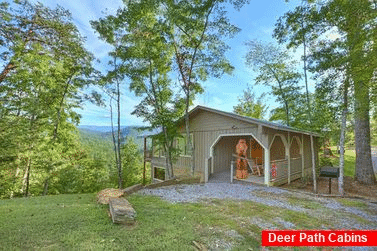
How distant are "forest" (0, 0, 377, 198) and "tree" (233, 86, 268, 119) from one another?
8.21 m

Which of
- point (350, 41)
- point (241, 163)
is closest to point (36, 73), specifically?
point (241, 163)

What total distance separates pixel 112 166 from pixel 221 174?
1285cm

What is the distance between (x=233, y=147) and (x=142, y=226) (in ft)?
35.2

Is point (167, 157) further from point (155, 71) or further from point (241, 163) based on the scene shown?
point (155, 71)

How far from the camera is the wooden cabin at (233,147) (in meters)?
9.30

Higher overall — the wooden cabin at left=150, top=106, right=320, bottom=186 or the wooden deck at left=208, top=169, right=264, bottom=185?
the wooden cabin at left=150, top=106, right=320, bottom=186

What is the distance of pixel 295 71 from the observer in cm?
1484

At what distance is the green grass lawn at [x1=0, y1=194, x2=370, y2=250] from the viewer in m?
2.96

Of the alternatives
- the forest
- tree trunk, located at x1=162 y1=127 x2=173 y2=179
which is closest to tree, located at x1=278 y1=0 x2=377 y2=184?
the forest

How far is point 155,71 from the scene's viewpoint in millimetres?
12266

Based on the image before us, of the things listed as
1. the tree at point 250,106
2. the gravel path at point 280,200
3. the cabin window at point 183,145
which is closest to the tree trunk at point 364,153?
the gravel path at point 280,200

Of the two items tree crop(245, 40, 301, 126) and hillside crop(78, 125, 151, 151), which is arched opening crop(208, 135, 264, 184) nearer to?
tree crop(245, 40, 301, 126)

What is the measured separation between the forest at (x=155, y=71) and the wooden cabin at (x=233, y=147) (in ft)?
3.24

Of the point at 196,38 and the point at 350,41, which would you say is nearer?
the point at 350,41
